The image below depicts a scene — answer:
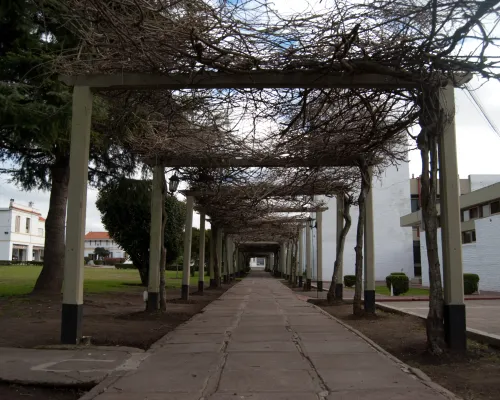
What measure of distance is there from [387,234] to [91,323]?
3681 centimetres

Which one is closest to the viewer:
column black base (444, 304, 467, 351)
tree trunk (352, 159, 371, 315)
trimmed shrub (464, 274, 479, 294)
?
column black base (444, 304, 467, 351)

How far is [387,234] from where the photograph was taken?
44000 mm

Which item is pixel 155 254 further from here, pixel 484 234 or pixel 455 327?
pixel 484 234

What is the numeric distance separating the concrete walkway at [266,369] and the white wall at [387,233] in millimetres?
33969

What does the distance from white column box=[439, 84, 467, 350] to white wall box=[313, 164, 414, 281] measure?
34546mm

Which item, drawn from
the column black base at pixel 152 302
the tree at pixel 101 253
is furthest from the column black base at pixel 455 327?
the tree at pixel 101 253

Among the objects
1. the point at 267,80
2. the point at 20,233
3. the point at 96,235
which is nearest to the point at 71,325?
the point at 267,80

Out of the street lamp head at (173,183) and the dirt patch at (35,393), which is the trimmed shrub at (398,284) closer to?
the street lamp head at (173,183)

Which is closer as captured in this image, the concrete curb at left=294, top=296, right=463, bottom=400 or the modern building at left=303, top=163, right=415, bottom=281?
the concrete curb at left=294, top=296, right=463, bottom=400

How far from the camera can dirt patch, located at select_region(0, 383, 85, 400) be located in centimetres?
545

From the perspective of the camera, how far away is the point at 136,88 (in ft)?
28.0

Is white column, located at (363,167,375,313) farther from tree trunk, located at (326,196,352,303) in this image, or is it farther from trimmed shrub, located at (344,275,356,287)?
trimmed shrub, located at (344,275,356,287)

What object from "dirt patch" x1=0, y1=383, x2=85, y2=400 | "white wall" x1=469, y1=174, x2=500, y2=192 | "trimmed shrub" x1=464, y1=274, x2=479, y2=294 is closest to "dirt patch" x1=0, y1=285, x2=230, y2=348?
"dirt patch" x1=0, y1=383, x2=85, y2=400

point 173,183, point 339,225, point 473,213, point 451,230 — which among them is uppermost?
point 473,213
